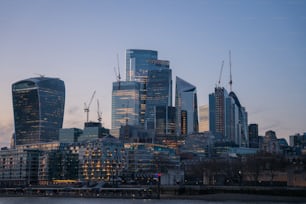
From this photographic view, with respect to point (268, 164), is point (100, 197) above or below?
below

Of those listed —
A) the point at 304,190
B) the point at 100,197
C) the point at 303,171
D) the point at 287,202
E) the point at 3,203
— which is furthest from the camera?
the point at 100,197

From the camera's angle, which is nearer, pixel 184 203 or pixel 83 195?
pixel 184 203

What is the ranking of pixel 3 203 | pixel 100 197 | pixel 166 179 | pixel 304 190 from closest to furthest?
pixel 304 190
pixel 3 203
pixel 100 197
pixel 166 179

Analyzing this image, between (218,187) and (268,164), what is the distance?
29.4 m

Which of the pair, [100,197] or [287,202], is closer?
[287,202]

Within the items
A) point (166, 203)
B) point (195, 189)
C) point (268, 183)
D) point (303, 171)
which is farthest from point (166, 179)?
point (166, 203)

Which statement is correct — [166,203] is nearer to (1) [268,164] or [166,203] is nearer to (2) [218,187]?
(2) [218,187]

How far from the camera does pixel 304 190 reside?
466ft

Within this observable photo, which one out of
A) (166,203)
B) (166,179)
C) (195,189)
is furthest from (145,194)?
(166,203)

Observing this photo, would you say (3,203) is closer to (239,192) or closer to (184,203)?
(184,203)

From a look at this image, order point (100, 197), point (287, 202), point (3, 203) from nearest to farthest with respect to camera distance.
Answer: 1. point (287, 202)
2. point (3, 203)
3. point (100, 197)

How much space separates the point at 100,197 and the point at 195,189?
32.8 m

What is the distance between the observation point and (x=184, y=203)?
132 m

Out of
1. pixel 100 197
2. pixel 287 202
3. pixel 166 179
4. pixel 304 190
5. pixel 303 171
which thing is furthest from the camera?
pixel 166 179
